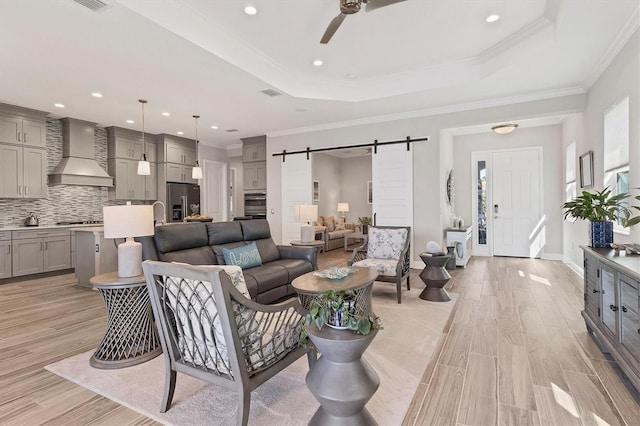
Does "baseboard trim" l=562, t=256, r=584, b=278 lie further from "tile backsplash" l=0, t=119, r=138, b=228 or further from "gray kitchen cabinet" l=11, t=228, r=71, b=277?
"tile backsplash" l=0, t=119, r=138, b=228

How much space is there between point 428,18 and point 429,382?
3405 mm

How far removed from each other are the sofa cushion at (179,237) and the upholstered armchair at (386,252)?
6.49 ft

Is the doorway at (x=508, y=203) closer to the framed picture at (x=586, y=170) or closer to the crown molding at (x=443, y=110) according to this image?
the framed picture at (x=586, y=170)

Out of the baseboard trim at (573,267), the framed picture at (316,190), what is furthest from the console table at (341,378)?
the framed picture at (316,190)

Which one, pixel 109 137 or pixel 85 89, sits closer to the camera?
pixel 85 89

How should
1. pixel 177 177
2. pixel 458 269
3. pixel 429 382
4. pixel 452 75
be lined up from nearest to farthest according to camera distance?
pixel 429 382
pixel 452 75
pixel 458 269
pixel 177 177

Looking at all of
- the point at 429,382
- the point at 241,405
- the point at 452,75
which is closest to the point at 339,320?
the point at 241,405

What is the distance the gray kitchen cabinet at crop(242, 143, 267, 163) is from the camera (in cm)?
789

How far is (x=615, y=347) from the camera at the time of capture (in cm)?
224

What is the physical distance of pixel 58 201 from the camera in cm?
639

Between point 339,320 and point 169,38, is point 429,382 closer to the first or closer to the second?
point 339,320

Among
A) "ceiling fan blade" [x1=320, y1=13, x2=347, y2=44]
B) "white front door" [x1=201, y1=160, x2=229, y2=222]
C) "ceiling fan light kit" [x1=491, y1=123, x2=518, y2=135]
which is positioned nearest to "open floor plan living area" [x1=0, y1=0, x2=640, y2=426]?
"ceiling fan blade" [x1=320, y1=13, x2=347, y2=44]

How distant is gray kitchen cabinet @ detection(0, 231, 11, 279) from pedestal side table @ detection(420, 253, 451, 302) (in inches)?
249

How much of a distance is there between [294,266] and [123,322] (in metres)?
1.93
